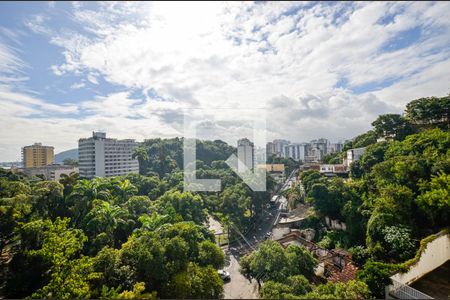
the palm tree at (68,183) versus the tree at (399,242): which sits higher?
the palm tree at (68,183)

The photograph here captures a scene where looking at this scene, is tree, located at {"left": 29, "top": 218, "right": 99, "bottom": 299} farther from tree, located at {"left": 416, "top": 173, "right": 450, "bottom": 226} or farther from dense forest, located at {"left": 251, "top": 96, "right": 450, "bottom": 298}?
tree, located at {"left": 416, "top": 173, "right": 450, "bottom": 226}

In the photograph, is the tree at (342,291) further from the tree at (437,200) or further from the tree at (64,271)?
the tree at (64,271)

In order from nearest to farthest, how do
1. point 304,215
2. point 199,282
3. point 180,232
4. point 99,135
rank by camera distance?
point 199,282, point 180,232, point 304,215, point 99,135

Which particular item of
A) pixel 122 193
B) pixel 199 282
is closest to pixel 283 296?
pixel 199 282

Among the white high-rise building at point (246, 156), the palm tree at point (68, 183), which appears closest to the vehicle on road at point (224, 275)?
the palm tree at point (68, 183)

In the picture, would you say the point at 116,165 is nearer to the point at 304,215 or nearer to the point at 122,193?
the point at 122,193

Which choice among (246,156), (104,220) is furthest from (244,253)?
(246,156)

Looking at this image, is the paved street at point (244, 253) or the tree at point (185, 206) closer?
the paved street at point (244, 253)
